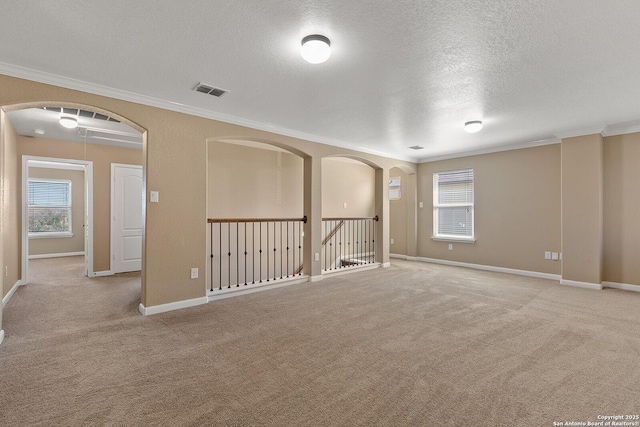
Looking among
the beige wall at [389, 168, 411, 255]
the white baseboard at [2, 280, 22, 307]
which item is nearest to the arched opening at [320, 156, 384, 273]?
the beige wall at [389, 168, 411, 255]

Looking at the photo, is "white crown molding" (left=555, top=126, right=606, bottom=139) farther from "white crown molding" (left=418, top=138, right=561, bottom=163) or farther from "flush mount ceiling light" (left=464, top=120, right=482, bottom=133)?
"flush mount ceiling light" (left=464, top=120, right=482, bottom=133)

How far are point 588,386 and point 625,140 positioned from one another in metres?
4.66

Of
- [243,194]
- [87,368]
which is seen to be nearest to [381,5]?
[87,368]

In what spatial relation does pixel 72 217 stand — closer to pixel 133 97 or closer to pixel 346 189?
pixel 133 97

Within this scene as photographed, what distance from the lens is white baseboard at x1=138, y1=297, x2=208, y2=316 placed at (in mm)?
3486

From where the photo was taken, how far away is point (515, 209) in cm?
585

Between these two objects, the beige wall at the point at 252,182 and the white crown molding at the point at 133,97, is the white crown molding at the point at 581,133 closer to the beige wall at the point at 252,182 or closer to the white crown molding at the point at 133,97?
the white crown molding at the point at 133,97

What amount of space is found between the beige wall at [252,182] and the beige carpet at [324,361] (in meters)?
2.45

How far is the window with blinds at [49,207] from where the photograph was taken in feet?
26.1

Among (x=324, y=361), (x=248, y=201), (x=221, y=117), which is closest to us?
(x=324, y=361)

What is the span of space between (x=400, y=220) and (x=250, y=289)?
4.92 meters

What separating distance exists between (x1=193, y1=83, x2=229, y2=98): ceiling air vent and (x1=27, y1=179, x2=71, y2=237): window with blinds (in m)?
7.77

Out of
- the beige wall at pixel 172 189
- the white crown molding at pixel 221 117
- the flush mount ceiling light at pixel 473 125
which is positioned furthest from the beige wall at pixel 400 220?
the beige wall at pixel 172 189

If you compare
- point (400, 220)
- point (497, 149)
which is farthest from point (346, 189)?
point (497, 149)
